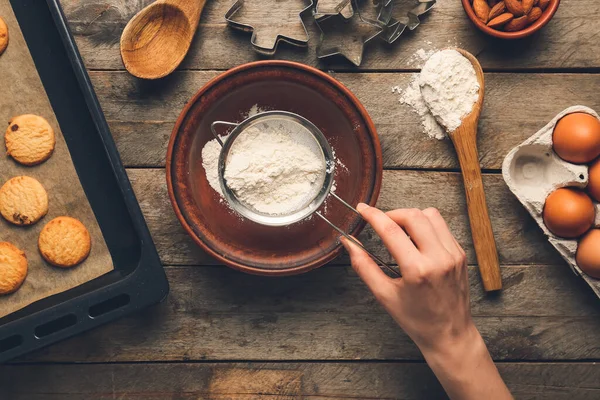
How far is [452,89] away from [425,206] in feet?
0.78

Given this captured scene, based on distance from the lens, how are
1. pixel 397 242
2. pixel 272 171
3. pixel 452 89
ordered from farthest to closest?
1. pixel 452 89
2. pixel 272 171
3. pixel 397 242

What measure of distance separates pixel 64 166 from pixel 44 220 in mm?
113

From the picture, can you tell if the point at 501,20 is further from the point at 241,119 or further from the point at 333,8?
the point at 241,119

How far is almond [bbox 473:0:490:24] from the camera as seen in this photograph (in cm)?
102

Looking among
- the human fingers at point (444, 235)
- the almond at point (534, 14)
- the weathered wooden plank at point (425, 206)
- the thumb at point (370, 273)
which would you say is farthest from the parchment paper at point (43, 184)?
the almond at point (534, 14)

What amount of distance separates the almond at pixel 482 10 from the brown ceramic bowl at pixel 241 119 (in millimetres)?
312

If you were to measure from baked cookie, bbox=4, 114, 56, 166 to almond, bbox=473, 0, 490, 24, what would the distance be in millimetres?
859

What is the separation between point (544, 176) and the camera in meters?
1.05

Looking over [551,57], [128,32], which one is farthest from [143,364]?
[551,57]

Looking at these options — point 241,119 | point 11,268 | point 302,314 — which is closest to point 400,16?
point 241,119

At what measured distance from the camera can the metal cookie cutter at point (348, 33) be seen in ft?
3.48

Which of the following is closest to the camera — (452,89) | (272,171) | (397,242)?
(397,242)

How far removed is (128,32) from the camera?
3.38 feet

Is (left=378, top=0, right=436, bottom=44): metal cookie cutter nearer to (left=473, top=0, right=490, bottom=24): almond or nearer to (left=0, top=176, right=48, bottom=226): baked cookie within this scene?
(left=473, top=0, right=490, bottom=24): almond
